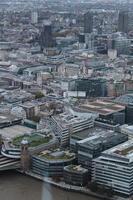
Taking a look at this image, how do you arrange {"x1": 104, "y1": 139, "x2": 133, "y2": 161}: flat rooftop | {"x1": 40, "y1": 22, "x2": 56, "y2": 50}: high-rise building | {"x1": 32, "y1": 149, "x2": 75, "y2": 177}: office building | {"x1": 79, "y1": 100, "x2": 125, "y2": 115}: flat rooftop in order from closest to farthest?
{"x1": 104, "y1": 139, "x2": 133, "y2": 161}: flat rooftop
{"x1": 32, "y1": 149, "x2": 75, "y2": 177}: office building
{"x1": 79, "y1": 100, "x2": 125, "y2": 115}: flat rooftop
{"x1": 40, "y1": 22, "x2": 56, "y2": 50}: high-rise building

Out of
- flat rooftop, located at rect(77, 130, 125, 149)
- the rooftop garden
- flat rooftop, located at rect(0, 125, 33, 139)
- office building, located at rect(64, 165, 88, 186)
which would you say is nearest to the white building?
office building, located at rect(64, 165, 88, 186)

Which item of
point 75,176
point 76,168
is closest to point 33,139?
point 76,168

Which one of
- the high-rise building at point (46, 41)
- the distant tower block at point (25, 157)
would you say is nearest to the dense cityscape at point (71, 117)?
the distant tower block at point (25, 157)

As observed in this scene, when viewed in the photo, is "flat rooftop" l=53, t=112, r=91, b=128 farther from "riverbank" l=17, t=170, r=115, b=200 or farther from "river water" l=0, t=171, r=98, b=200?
"river water" l=0, t=171, r=98, b=200

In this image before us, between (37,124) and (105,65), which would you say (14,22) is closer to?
(105,65)

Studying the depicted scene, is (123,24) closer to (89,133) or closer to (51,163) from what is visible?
(89,133)

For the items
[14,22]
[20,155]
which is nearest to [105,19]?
[14,22]
